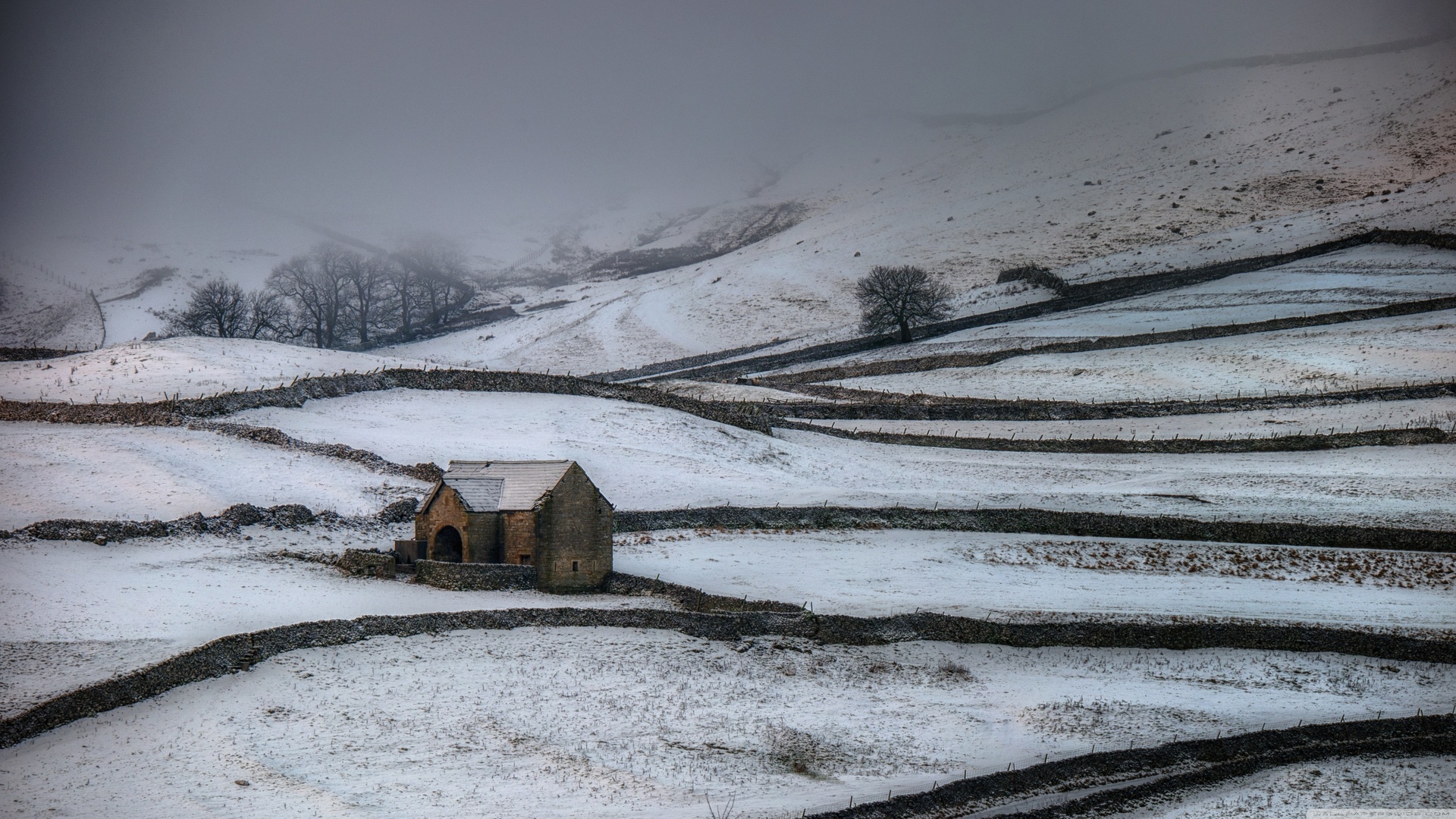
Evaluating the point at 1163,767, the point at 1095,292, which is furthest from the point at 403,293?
the point at 1163,767

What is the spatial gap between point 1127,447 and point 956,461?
745 cm

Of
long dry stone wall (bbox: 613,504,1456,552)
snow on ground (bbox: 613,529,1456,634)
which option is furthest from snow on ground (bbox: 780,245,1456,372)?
snow on ground (bbox: 613,529,1456,634)

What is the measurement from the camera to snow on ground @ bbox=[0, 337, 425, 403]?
44.0 m

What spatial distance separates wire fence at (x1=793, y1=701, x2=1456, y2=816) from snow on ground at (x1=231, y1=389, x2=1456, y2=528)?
13.6 meters

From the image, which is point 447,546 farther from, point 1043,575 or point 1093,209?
point 1093,209

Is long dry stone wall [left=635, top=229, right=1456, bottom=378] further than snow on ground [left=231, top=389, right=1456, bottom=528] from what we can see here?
Yes

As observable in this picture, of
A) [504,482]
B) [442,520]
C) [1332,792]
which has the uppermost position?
[504,482]

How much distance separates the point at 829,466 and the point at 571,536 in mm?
18926

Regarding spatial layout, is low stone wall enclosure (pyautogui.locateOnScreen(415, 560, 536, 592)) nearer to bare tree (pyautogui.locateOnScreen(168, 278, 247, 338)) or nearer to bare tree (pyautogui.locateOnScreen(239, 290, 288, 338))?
bare tree (pyautogui.locateOnScreen(168, 278, 247, 338))

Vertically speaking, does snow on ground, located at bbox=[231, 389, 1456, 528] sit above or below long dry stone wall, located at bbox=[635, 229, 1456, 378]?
below

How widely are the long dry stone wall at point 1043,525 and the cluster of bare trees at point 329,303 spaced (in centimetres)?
4880

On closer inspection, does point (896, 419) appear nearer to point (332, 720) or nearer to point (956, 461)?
point (956, 461)

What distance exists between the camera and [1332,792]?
18578 millimetres

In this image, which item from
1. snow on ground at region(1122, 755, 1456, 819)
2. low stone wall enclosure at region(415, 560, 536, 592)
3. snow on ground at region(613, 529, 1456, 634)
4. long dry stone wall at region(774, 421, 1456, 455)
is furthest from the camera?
long dry stone wall at region(774, 421, 1456, 455)
